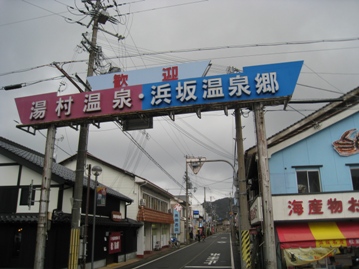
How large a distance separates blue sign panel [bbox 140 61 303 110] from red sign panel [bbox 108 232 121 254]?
12.5 m

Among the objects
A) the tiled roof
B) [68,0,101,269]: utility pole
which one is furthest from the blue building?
the tiled roof

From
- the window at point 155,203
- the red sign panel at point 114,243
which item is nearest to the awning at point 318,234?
the red sign panel at point 114,243

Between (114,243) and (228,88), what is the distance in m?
15.4

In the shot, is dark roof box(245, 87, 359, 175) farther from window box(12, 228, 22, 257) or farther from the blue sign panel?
window box(12, 228, 22, 257)

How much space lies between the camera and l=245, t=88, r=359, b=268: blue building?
13.5 metres

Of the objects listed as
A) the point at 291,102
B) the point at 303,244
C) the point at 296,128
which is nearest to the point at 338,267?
the point at 303,244

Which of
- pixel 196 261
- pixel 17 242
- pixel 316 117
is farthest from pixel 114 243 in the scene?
pixel 316 117

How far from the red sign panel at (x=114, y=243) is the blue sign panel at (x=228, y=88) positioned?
41.0ft

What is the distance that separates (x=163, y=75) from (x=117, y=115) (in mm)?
2732

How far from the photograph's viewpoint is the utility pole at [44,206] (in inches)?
511

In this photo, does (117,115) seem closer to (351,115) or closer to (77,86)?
(77,86)

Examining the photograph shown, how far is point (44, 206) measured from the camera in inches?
533

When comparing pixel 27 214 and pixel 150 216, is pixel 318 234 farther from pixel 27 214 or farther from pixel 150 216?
pixel 150 216

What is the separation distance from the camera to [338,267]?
13828 millimetres
